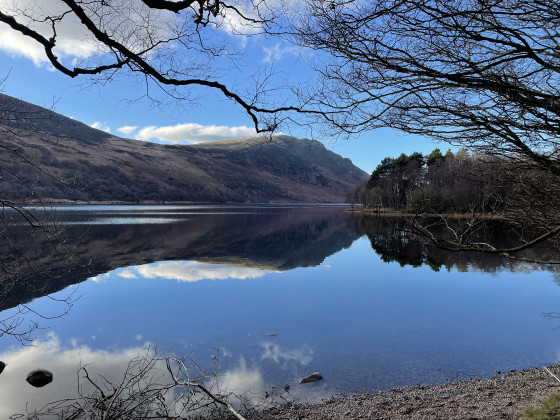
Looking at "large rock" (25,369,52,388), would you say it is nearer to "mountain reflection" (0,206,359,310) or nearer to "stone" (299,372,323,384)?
"stone" (299,372,323,384)

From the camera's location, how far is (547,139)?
397 centimetres

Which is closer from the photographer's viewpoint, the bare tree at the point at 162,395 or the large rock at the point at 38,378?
the bare tree at the point at 162,395

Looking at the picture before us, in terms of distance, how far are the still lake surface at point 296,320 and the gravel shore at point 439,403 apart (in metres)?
0.58

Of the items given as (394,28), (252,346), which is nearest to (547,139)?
(394,28)

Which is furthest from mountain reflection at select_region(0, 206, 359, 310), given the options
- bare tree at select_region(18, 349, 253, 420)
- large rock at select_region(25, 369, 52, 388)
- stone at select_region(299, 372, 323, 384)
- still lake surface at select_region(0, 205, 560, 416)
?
stone at select_region(299, 372, 323, 384)

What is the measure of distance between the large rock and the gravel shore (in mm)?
4770

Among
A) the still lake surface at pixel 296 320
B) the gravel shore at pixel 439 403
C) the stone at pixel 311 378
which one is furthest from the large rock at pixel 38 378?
the stone at pixel 311 378

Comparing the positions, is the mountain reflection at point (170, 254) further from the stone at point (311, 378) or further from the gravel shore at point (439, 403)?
the gravel shore at point (439, 403)

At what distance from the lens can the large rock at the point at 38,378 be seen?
802cm

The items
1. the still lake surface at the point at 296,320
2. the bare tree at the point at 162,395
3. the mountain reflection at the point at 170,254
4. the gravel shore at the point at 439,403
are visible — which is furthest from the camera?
the mountain reflection at the point at 170,254

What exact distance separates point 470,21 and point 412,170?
7151 centimetres

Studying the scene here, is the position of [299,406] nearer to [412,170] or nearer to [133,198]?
[412,170]

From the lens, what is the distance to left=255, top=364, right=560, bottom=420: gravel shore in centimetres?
620

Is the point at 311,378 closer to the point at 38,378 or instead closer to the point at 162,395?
the point at 162,395
